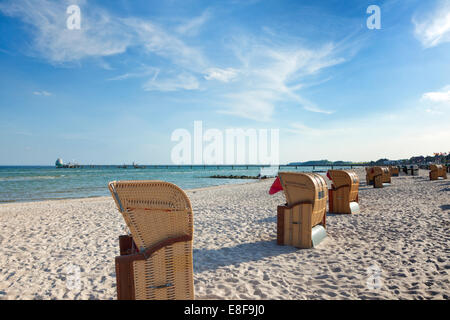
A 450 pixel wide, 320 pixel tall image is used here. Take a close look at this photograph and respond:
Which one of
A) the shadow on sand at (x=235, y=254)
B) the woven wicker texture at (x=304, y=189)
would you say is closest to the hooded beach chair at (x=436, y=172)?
the woven wicker texture at (x=304, y=189)

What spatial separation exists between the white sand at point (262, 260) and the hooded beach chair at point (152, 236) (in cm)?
103

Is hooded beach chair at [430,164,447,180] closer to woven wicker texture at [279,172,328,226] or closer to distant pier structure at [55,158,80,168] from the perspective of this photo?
woven wicker texture at [279,172,328,226]

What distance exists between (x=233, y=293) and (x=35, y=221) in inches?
296

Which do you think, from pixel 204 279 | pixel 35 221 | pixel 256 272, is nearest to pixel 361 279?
pixel 256 272

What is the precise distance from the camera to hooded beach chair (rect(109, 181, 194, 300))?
92.2 inches

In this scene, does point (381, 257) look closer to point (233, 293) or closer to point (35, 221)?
point (233, 293)

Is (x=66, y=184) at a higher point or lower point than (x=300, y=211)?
lower

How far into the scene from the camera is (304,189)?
4.80 meters

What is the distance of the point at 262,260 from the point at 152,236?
96.1 inches

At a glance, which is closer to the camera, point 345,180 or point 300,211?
point 300,211

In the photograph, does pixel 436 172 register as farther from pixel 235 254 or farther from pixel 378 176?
pixel 235 254

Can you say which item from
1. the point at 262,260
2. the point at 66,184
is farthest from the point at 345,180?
the point at 66,184

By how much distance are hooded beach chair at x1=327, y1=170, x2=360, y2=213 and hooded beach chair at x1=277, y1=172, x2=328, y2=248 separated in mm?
3036

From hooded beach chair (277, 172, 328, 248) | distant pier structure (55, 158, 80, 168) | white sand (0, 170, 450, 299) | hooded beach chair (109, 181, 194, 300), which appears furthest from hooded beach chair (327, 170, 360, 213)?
distant pier structure (55, 158, 80, 168)
